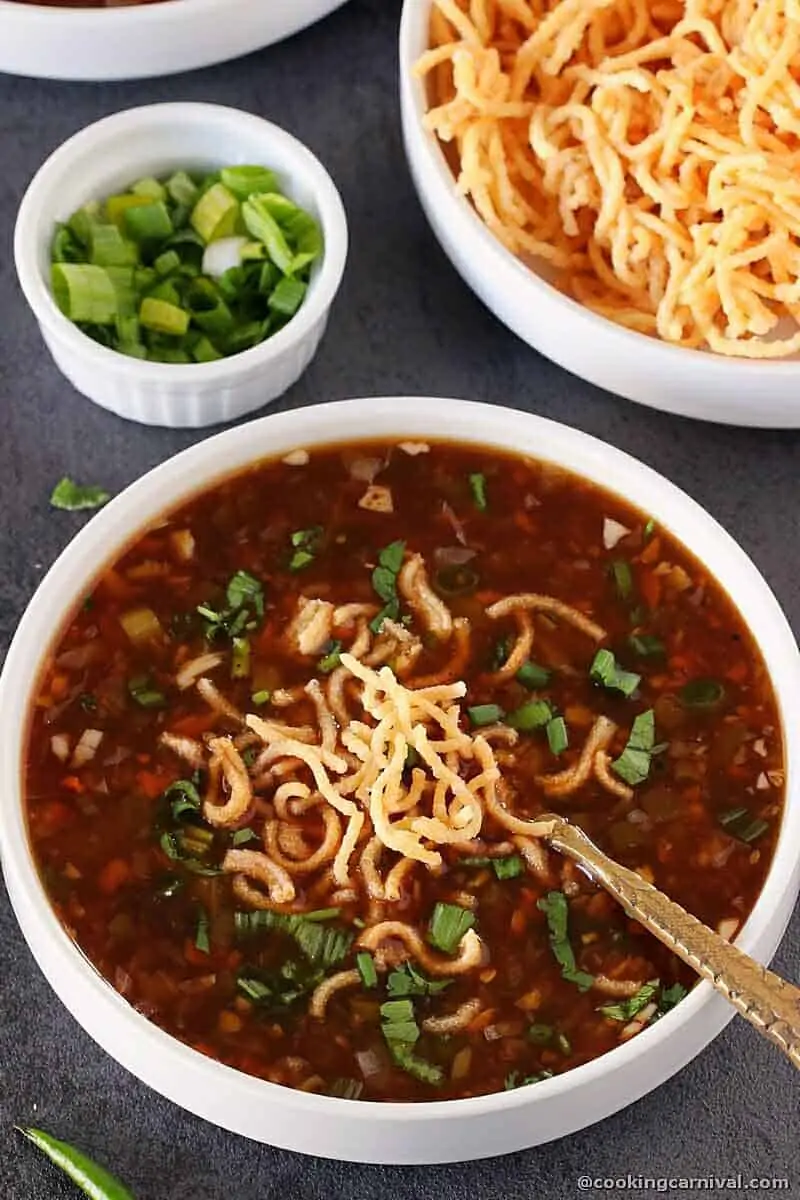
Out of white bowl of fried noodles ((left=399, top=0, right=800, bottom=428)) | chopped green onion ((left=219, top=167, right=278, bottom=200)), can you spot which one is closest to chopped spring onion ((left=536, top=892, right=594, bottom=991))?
white bowl of fried noodles ((left=399, top=0, right=800, bottom=428))

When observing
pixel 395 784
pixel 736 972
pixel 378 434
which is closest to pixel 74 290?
pixel 378 434

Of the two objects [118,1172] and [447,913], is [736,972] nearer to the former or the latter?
[447,913]

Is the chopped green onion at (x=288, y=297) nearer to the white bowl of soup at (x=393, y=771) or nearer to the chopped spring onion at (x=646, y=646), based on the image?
the white bowl of soup at (x=393, y=771)

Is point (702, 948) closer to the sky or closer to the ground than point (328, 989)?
closer to the sky

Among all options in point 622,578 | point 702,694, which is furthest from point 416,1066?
point 622,578

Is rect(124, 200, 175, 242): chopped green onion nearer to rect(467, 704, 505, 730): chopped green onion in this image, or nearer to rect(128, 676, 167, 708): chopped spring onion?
rect(128, 676, 167, 708): chopped spring onion

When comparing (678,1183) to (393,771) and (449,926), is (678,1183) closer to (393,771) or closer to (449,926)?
(449,926)
